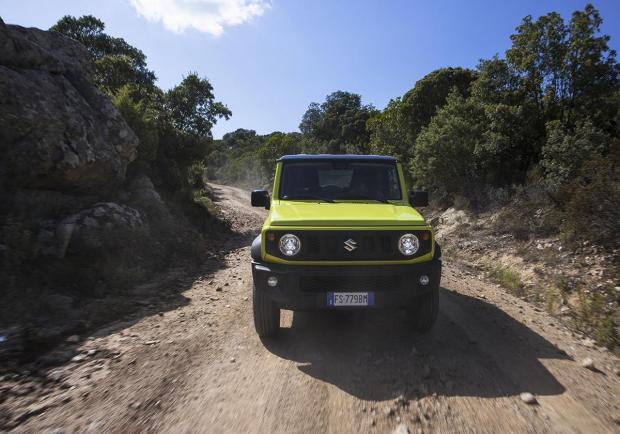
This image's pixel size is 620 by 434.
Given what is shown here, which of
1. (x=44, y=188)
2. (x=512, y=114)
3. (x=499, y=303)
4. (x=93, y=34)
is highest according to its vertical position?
(x=93, y=34)

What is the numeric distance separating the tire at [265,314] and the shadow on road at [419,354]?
0.51 feet

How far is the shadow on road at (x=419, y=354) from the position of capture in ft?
10.4

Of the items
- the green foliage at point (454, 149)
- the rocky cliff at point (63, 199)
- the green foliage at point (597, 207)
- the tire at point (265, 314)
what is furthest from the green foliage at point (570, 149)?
the rocky cliff at point (63, 199)

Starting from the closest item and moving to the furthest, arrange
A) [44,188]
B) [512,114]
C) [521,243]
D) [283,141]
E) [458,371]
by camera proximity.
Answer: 1. [458,371]
2. [44,188]
3. [521,243]
4. [512,114]
5. [283,141]

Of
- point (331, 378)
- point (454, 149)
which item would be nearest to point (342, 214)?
point (331, 378)

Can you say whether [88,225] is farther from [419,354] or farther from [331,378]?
[419,354]

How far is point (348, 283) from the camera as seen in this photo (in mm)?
3607

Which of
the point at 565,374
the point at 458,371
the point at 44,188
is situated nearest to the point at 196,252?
the point at 44,188

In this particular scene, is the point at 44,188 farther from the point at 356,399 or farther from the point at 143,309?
the point at 356,399

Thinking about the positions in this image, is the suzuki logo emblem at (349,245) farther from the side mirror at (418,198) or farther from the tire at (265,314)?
the side mirror at (418,198)

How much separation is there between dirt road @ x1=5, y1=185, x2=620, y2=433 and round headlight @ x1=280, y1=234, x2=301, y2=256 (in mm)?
1023

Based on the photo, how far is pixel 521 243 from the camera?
8.48m

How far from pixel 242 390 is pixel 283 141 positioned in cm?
4020

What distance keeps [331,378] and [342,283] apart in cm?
83
